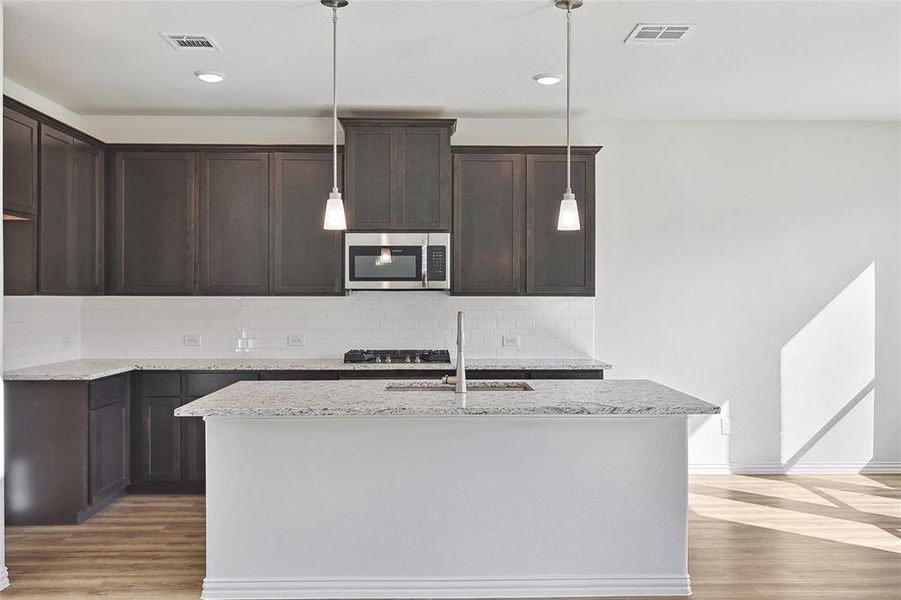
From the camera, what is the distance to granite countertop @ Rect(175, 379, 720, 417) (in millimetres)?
3033

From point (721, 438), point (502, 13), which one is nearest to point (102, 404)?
point (502, 13)

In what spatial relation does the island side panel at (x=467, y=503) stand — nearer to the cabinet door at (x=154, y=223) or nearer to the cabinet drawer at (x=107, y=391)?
the cabinet drawer at (x=107, y=391)

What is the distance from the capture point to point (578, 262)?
5.43m

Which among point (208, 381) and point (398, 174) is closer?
point (208, 381)

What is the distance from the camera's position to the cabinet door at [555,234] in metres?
5.41

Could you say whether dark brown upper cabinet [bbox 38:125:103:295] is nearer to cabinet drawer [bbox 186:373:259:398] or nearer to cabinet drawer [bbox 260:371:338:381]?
cabinet drawer [bbox 186:373:259:398]

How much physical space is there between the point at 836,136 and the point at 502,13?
349cm

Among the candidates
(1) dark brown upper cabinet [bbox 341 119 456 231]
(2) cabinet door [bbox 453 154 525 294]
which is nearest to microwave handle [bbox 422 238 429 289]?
(1) dark brown upper cabinet [bbox 341 119 456 231]

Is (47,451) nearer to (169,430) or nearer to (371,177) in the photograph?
(169,430)

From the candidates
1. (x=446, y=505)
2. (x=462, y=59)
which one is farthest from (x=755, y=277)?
(x=446, y=505)

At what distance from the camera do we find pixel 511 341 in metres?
5.69

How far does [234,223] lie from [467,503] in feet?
9.77

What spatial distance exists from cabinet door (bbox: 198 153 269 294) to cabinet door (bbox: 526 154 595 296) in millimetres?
1911

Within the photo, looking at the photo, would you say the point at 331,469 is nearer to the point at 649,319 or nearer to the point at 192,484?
the point at 192,484
